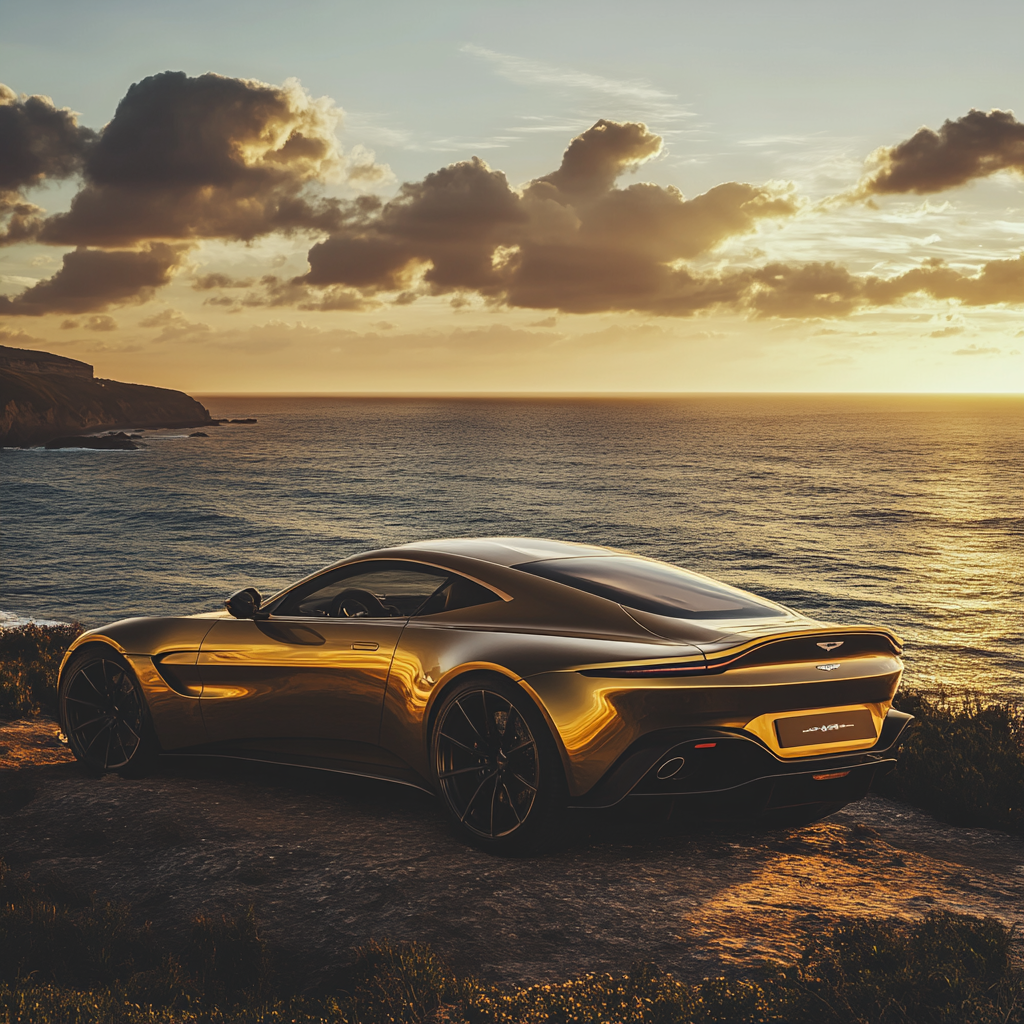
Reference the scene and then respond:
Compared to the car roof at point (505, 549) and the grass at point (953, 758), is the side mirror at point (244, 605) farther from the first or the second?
the grass at point (953, 758)

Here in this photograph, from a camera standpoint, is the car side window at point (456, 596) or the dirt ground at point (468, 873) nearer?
the dirt ground at point (468, 873)

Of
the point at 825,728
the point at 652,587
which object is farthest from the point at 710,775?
the point at 652,587

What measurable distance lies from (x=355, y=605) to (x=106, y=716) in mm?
1939

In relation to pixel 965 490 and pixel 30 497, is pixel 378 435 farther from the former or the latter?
pixel 965 490

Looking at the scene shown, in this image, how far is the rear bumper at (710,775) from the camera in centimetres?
390

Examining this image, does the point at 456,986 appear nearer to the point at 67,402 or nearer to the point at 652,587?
the point at 652,587

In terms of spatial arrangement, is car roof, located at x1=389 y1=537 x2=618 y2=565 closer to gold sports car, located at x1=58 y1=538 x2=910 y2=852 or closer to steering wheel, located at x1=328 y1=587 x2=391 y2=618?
gold sports car, located at x1=58 y1=538 x2=910 y2=852

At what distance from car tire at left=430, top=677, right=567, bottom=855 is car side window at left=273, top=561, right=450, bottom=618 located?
0.83 metres

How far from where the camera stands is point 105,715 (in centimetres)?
606

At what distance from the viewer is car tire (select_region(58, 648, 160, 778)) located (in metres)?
5.84

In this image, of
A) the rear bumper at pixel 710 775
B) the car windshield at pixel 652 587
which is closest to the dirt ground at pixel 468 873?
the rear bumper at pixel 710 775

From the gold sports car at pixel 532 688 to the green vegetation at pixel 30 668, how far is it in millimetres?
3276

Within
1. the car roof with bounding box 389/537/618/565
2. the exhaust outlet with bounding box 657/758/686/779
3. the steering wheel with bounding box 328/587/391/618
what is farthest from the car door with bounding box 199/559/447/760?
the exhaust outlet with bounding box 657/758/686/779

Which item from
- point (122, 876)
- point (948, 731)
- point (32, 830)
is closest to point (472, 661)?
point (122, 876)
